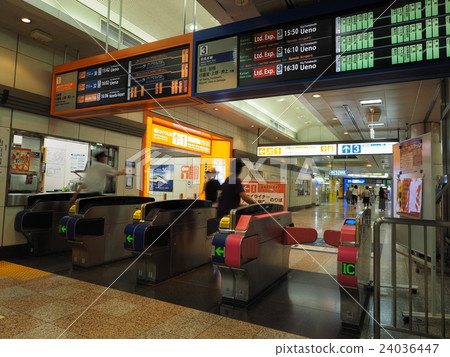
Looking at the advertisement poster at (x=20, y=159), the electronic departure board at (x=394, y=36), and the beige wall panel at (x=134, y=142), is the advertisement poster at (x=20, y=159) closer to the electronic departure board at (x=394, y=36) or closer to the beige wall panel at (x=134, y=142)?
the beige wall panel at (x=134, y=142)

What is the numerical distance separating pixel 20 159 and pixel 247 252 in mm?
4499

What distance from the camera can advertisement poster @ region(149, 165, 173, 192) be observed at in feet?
37.1

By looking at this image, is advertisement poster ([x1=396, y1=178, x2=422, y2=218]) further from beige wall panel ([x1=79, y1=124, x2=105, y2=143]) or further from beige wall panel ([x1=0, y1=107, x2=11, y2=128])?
beige wall panel ([x1=0, y1=107, x2=11, y2=128])

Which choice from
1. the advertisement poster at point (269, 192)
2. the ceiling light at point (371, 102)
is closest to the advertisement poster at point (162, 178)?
the advertisement poster at point (269, 192)

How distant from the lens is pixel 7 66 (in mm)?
5016

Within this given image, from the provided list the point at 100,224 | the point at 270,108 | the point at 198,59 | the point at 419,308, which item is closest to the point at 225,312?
the point at 419,308

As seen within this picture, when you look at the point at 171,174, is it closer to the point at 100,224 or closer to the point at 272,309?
the point at 100,224

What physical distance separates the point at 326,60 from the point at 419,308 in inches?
112

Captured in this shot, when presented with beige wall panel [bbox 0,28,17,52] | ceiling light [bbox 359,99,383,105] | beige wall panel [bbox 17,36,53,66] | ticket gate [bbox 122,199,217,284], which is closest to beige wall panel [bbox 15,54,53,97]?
beige wall panel [bbox 17,36,53,66]

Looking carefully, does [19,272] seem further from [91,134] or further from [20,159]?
[91,134]

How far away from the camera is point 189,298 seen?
11.1ft

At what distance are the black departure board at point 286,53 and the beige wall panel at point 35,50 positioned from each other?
4.12 m

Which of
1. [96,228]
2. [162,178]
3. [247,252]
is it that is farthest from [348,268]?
[162,178]

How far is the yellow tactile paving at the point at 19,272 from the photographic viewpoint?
13.2 feet
